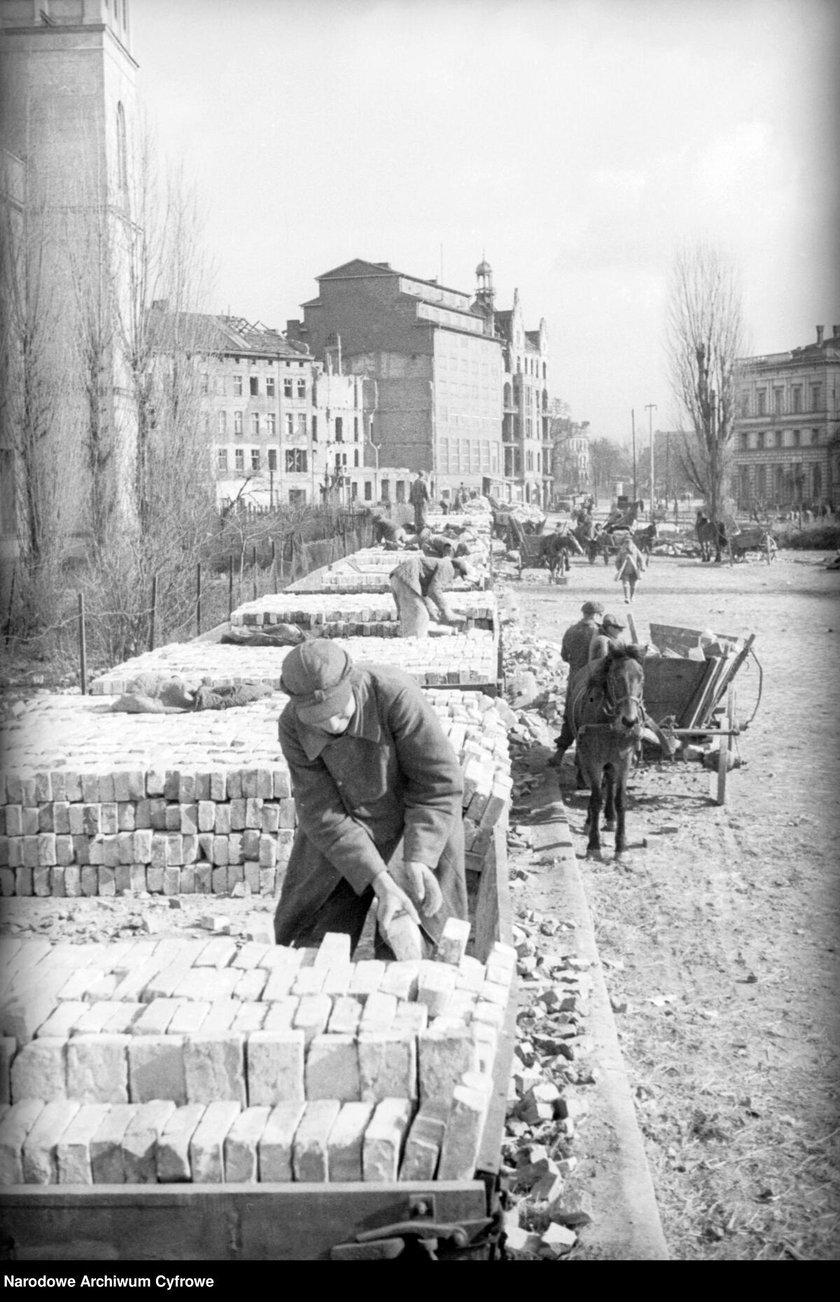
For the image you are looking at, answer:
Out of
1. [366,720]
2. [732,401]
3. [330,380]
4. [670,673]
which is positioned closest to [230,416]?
[330,380]

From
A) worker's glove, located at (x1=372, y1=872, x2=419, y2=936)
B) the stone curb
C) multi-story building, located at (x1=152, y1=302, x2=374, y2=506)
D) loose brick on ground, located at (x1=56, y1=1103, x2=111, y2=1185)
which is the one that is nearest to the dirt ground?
the stone curb

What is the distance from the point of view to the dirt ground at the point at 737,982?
4613mm

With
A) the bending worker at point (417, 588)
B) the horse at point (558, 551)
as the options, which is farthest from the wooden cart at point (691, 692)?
the horse at point (558, 551)

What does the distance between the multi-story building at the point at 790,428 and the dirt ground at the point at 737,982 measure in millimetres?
3291

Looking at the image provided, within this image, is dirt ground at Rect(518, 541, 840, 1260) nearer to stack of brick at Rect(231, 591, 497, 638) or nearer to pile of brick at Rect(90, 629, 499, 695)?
pile of brick at Rect(90, 629, 499, 695)

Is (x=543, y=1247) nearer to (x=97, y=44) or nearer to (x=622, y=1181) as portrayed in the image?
(x=622, y=1181)

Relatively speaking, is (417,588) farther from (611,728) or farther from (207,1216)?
(207,1216)

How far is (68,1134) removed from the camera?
3.53m

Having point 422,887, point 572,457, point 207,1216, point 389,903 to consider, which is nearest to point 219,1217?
point 207,1216

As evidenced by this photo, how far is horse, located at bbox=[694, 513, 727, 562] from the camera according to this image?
119 ft

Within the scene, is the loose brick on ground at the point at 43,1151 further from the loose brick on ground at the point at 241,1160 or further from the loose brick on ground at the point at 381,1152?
the loose brick on ground at the point at 381,1152

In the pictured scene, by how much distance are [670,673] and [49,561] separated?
10070mm

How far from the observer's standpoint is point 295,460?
226 ft

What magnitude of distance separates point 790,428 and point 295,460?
153ft
